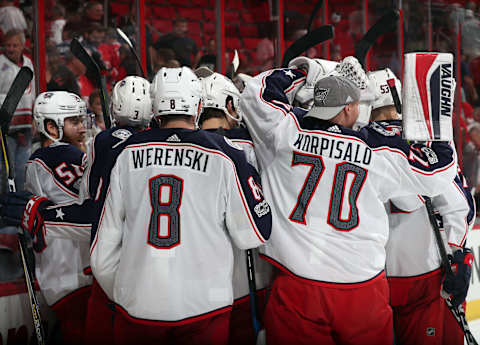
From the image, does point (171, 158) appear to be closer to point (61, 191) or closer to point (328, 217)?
point (328, 217)

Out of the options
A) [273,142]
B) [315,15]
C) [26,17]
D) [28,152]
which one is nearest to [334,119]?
[273,142]

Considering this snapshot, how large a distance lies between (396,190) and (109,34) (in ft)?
7.13

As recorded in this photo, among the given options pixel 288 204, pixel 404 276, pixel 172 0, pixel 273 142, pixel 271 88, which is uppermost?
pixel 172 0

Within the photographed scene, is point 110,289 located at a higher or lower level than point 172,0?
lower

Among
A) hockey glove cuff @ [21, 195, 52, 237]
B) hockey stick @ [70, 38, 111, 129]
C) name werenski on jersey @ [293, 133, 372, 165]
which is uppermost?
hockey stick @ [70, 38, 111, 129]

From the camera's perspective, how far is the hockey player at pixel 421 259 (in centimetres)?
264

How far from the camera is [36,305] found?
2488 millimetres

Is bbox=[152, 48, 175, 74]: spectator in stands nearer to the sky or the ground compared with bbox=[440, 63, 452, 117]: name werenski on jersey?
nearer to the sky

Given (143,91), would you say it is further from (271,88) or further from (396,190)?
(396,190)

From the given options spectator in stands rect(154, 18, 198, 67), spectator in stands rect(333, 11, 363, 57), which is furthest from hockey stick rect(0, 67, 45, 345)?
spectator in stands rect(333, 11, 363, 57)

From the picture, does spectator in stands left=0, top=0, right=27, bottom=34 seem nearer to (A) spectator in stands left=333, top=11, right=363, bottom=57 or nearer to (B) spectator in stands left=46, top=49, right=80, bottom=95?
(B) spectator in stands left=46, top=49, right=80, bottom=95

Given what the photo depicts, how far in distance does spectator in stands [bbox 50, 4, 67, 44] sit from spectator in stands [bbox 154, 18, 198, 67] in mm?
689

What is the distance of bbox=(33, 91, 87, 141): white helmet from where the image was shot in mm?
2658

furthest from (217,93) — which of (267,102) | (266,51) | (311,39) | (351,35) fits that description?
(351,35)
